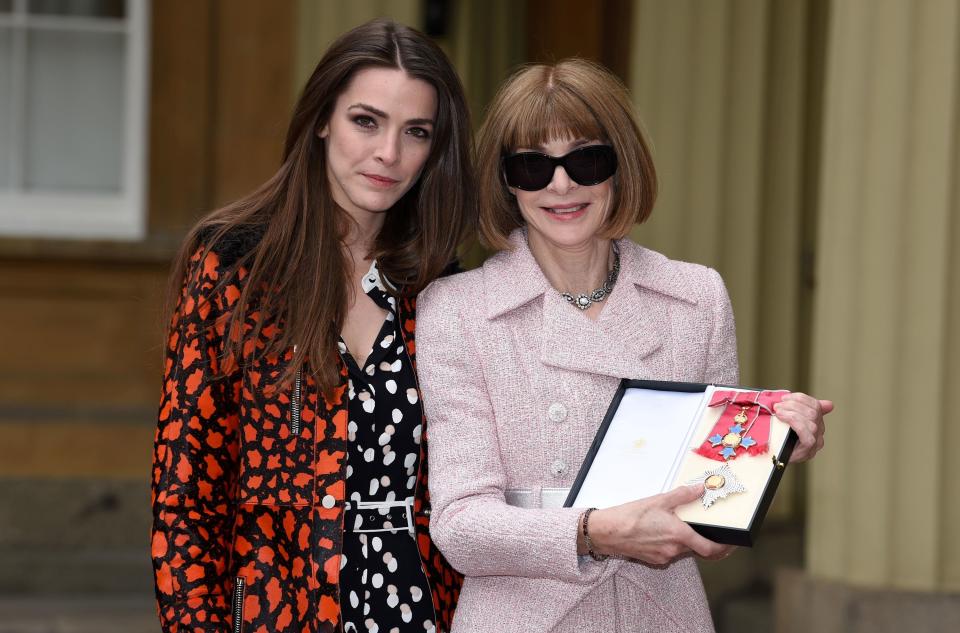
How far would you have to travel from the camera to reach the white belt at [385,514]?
7.96 feet

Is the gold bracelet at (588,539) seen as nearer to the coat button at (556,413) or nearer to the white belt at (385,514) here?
the coat button at (556,413)

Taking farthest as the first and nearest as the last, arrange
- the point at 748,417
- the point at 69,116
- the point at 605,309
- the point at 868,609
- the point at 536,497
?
1. the point at 69,116
2. the point at 868,609
3. the point at 605,309
4. the point at 536,497
5. the point at 748,417

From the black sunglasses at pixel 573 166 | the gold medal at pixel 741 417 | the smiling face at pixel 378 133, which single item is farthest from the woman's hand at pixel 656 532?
the smiling face at pixel 378 133

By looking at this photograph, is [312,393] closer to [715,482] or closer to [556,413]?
[556,413]

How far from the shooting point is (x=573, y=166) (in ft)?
7.53

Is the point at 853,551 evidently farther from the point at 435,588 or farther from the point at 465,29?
the point at 465,29

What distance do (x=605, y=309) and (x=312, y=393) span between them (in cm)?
57

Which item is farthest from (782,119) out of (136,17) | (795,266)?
(136,17)

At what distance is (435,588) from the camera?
97.5 inches

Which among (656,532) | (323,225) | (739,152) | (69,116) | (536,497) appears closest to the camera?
(656,532)

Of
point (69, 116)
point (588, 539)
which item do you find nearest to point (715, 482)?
point (588, 539)

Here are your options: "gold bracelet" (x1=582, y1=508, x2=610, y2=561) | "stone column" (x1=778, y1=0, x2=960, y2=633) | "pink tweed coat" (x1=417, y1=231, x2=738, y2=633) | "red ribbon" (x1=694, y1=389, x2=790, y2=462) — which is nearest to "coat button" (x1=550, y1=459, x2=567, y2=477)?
"pink tweed coat" (x1=417, y1=231, x2=738, y2=633)

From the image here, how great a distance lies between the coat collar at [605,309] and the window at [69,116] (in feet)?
14.7

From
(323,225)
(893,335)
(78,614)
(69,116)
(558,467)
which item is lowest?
(78,614)
